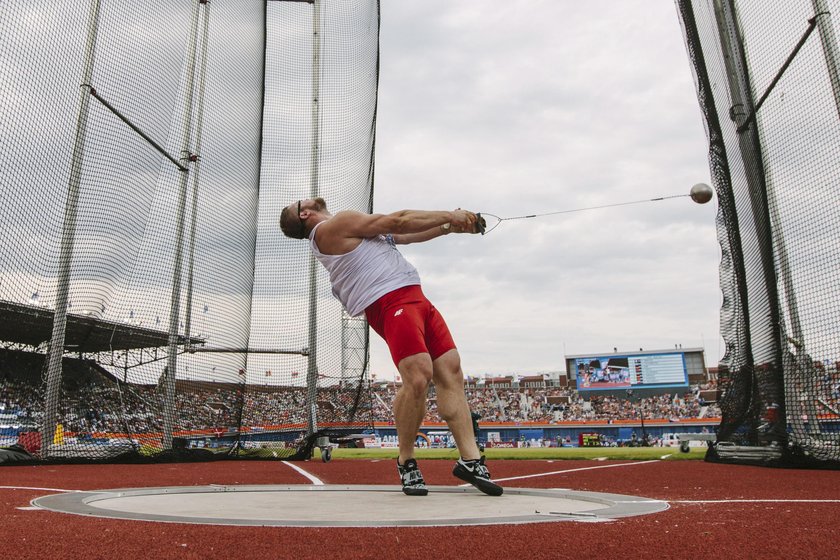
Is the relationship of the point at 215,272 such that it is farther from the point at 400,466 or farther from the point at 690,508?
the point at 690,508

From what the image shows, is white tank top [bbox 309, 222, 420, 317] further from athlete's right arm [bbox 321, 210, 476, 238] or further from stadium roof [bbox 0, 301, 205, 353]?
stadium roof [bbox 0, 301, 205, 353]

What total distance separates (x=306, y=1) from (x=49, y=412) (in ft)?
23.2

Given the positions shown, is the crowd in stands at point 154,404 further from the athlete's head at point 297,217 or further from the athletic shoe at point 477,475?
the athletic shoe at point 477,475

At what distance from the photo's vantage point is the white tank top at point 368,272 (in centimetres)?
296

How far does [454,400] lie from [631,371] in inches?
1698

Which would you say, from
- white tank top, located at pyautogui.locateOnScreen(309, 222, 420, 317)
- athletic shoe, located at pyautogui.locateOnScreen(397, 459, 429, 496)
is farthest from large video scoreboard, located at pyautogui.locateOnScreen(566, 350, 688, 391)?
athletic shoe, located at pyautogui.locateOnScreen(397, 459, 429, 496)

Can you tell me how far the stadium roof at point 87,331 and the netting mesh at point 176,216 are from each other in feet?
0.10

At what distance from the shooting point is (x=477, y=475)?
263 cm

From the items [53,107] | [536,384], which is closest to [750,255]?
[53,107]

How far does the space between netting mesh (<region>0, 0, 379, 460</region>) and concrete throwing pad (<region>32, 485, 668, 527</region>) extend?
4261 millimetres

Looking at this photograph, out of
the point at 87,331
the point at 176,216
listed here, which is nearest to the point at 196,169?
the point at 176,216

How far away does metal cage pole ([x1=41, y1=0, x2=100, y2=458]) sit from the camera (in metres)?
6.09

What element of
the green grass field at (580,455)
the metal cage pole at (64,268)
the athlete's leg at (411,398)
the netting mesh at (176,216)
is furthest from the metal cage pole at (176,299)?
the athlete's leg at (411,398)

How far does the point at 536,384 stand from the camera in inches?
2028
